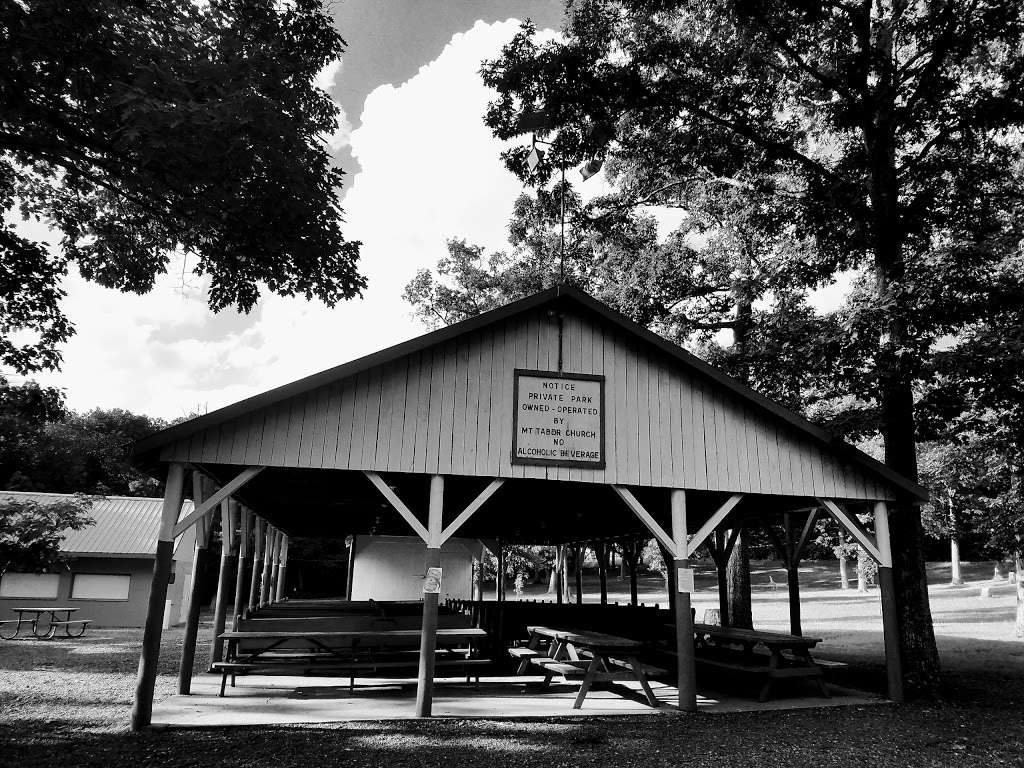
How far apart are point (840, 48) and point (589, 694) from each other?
11.7 meters

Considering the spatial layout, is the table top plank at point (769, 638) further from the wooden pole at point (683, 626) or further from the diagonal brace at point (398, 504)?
the diagonal brace at point (398, 504)

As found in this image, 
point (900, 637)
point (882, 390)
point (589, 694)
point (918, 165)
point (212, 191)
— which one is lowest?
point (589, 694)

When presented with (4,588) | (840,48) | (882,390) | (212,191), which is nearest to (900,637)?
(882,390)

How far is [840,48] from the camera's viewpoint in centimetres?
1254

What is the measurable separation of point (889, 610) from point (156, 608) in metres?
9.29

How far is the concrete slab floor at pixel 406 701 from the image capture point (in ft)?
26.6

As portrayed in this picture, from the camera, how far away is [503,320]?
929cm

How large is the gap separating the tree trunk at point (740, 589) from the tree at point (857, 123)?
4.81 metres

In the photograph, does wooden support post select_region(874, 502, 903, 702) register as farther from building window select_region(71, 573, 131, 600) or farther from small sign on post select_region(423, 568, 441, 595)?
building window select_region(71, 573, 131, 600)

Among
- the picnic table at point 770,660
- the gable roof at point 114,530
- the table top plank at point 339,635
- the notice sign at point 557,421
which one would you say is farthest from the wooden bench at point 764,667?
the gable roof at point 114,530

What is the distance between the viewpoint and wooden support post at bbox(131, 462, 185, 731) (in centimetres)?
737

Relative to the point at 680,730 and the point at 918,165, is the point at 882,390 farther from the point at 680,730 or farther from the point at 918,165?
the point at 680,730

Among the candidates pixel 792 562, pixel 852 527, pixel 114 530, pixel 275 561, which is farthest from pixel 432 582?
pixel 114 530

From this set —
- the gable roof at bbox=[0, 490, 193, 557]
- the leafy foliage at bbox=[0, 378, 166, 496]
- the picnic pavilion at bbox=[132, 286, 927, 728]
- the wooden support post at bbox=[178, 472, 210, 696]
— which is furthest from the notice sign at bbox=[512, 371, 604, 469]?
the leafy foliage at bbox=[0, 378, 166, 496]
